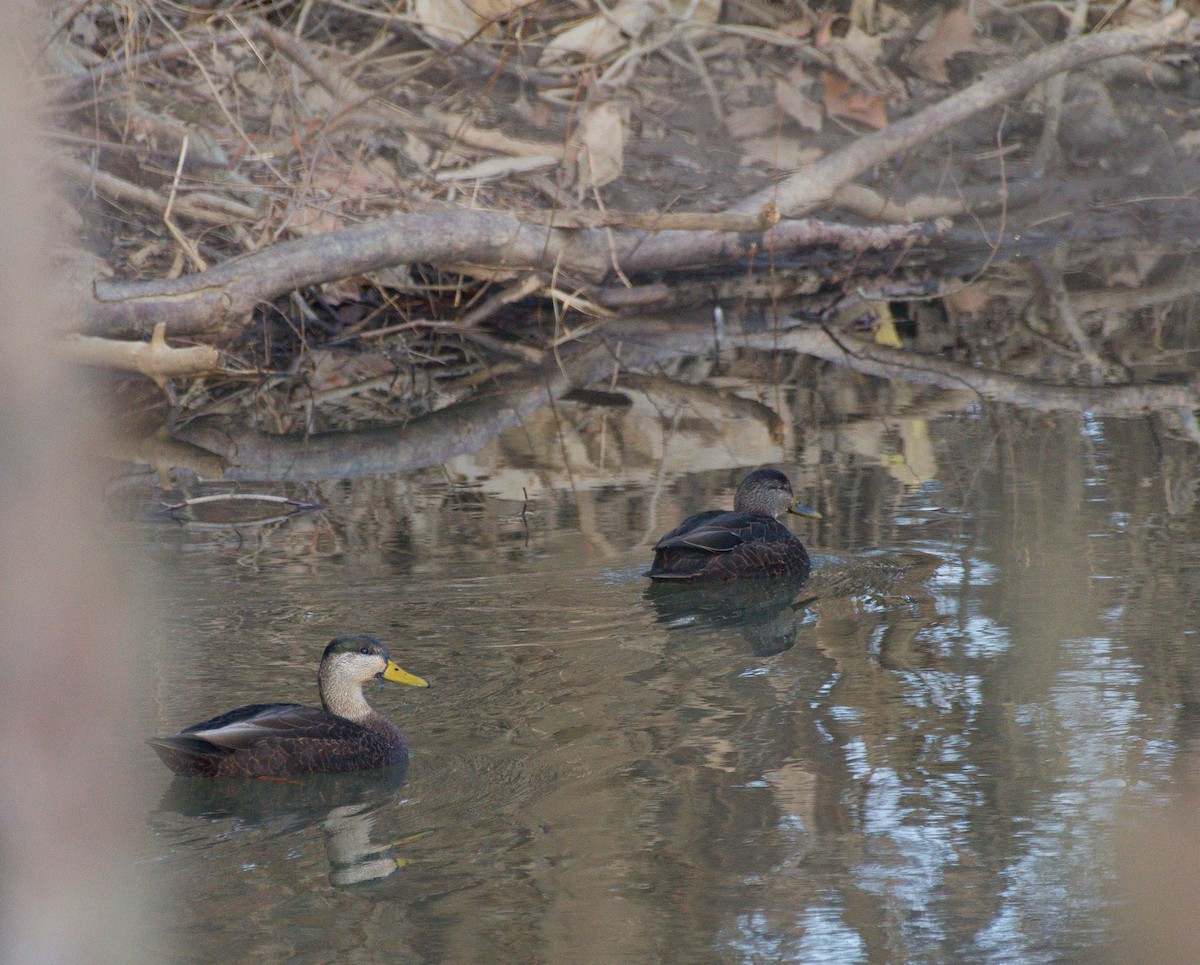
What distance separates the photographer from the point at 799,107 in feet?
61.3

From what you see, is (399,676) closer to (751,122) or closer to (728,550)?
(728,550)

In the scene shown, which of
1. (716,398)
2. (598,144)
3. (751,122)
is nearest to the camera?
(716,398)

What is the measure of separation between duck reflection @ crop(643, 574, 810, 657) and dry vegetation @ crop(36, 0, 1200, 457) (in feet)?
11.3

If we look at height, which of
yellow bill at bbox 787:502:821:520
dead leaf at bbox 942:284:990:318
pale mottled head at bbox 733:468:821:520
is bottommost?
yellow bill at bbox 787:502:821:520

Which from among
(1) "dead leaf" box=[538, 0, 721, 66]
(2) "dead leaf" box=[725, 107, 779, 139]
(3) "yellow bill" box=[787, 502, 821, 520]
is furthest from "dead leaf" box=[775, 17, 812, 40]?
(3) "yellow bill" box=[787, 502, 821, 520]

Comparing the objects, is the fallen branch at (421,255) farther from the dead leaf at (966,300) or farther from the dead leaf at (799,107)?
the dead leaf at (799,107)

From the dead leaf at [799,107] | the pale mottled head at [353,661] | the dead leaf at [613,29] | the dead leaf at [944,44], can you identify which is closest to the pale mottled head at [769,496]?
the pale mottled head at [353,661]

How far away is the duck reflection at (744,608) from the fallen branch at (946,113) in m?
Result: 7.24

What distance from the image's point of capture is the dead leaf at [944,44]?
19.4 m

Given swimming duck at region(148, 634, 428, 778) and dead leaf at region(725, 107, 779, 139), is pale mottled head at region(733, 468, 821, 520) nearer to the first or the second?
swimming duck at region(148, 634, 428, 778)

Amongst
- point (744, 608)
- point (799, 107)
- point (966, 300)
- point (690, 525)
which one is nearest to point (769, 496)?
point (690, 525)

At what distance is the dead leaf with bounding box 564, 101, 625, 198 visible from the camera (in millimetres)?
14985

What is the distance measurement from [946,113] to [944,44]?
14.6 ft

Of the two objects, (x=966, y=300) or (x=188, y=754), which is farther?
(x=966, y=300)
